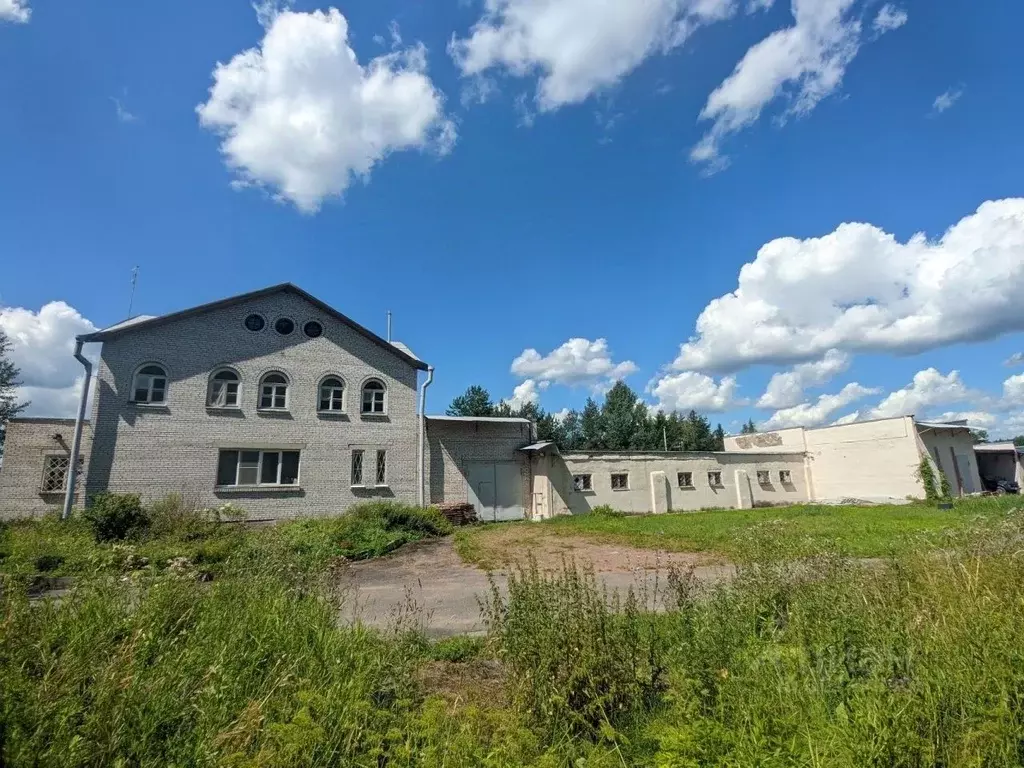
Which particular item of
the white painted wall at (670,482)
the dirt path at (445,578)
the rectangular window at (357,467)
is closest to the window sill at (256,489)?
the rectangular window at (357,467)

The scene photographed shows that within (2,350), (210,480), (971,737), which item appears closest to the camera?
(971,737)

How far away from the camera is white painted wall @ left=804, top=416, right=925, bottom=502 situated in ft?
82.0

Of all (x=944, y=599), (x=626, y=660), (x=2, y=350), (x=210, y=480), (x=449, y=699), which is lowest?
(x=449, y=699)

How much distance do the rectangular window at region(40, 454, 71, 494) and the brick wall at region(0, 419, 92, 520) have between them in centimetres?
9

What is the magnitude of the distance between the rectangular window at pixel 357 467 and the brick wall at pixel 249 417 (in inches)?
11.0

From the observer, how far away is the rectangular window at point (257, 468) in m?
17.0

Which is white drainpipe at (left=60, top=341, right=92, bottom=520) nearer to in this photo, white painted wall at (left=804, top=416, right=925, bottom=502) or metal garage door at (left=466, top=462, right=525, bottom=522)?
metal garage door at (left=466, top=462, right=525, bottom=522)

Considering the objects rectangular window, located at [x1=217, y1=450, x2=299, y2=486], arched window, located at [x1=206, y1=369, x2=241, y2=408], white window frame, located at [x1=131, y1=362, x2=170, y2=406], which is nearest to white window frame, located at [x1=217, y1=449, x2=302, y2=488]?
rectangular window, located at [x1=217, y1=450, x2=299, y2=486]

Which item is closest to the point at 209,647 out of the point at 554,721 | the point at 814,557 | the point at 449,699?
the point at 449,699

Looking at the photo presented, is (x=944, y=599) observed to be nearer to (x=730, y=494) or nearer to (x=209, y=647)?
(x=209, y=647)

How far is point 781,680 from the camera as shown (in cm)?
292

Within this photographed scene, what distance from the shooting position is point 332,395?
19078 millimetres

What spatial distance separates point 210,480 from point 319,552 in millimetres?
13569

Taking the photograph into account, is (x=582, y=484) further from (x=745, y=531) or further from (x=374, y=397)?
(x=745, y=531)
